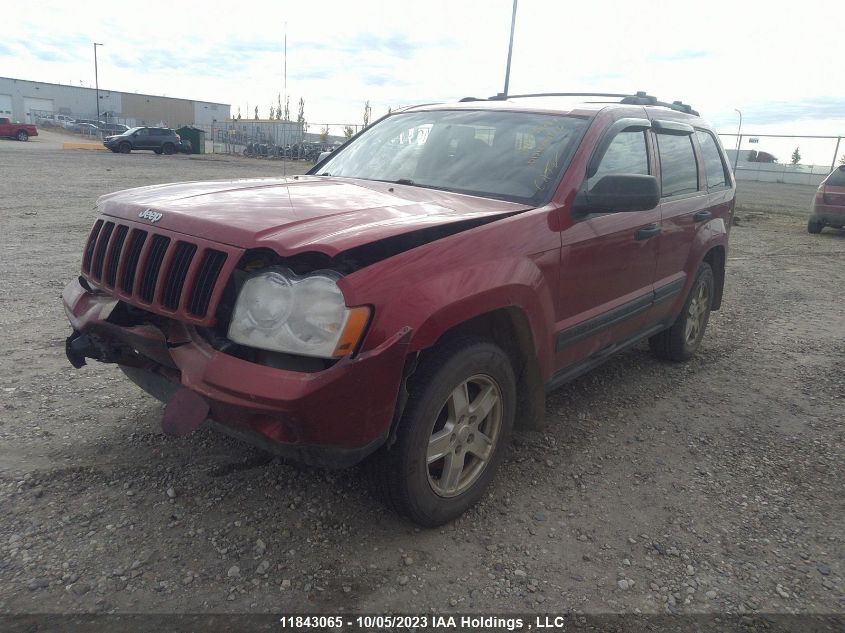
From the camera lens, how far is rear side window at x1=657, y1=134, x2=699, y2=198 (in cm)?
428

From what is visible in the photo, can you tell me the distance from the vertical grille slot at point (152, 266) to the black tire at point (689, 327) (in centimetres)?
368

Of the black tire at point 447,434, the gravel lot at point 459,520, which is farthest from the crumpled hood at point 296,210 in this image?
the gravel lot at point 459,520

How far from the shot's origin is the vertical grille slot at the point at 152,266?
2.62m

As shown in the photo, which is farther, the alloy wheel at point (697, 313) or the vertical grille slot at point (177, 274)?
the alloy wheel at point (697, 313)

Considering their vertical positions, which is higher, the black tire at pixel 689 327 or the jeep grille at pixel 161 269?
the jeep grille at pixel 161 269

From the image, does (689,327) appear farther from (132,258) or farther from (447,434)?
(132,258)

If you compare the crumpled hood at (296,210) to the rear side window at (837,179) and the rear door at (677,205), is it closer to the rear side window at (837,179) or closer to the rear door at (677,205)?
the rear door at (677,205)

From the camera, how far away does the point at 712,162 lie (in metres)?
5.11

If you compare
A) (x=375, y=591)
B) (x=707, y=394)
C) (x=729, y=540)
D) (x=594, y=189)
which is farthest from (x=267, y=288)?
(x=707, y=394)

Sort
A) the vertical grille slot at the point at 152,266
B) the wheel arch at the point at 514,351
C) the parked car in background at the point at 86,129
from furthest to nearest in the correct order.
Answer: the parked car in background at the point at 86,129
the vertical grille slot at the point at 152,266
the wheel arch at the point at 514,351

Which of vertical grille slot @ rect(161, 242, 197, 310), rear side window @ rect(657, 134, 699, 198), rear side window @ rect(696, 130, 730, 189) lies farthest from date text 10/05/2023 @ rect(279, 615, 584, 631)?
rear side window @ rect(696, 130, 730, 189)

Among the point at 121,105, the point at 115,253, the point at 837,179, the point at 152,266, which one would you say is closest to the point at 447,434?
the point at 152,266

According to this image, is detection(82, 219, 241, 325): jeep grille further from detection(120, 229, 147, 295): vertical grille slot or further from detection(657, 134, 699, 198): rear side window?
detection(657, 134, 699, 198): rear side window

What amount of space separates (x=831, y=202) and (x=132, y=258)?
47.5ft
